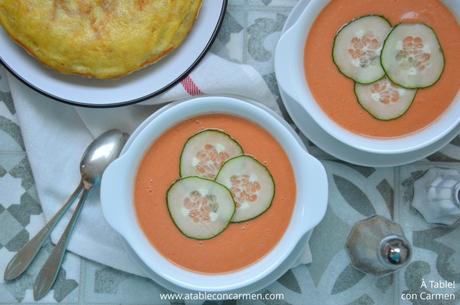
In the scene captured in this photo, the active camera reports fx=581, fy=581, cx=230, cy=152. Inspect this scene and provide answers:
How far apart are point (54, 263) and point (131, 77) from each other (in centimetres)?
48

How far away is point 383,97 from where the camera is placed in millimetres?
1303

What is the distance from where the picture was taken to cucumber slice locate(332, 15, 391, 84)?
1.29 meters

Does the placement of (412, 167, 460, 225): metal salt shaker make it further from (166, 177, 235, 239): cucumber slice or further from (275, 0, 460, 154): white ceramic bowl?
(166, 177, 235, 239): cucumber slice

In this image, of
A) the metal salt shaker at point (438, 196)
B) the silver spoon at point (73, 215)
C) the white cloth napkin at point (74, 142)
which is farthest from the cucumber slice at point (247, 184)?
the metal salt shaker at point (438, 196)

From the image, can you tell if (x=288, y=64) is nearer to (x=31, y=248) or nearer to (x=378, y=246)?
(x=378, y=246)

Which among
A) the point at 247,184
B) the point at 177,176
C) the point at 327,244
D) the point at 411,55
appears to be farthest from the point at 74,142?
the point at 411,55

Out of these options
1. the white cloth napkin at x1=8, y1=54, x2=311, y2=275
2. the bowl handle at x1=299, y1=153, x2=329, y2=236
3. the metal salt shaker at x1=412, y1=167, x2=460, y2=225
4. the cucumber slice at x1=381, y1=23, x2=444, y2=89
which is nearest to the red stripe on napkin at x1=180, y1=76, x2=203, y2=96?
the white cloth napkin at x1=8, y1=54, x2=311, y2=275

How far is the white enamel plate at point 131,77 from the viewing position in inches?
49.9

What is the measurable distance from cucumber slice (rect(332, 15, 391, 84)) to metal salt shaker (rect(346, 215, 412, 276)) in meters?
0.35

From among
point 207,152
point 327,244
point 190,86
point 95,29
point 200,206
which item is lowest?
point 327,244

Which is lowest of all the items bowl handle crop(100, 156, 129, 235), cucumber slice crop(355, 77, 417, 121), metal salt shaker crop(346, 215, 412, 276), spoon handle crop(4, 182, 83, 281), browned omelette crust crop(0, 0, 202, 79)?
metal salt shaker crop(346, 215, 412, 276)

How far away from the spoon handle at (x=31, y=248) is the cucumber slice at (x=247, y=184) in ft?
1.20

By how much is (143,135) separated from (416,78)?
0.62 m

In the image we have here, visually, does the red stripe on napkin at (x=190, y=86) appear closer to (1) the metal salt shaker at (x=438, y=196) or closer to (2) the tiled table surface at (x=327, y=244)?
(2) the tiled table surface at (x=327, y=244)
